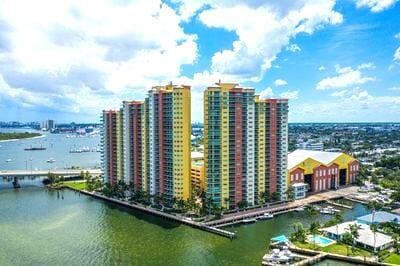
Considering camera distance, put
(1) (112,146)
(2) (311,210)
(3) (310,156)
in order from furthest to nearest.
Result: (1) (112,146), (3) (310,156), (2) (311,210)

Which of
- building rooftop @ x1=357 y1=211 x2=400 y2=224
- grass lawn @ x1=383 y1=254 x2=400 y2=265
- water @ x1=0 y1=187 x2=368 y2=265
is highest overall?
building rooftop @ x1=357 y1=211 x2=400 y2=224

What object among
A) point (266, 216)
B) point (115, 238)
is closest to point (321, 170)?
point (266, 216)

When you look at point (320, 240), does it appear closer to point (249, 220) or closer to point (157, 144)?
point (249, 220)

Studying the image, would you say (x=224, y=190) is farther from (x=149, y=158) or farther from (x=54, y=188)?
(x=54, y=188)

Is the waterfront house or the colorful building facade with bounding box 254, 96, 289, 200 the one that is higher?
the colorful building facade with bounding box 254, 96, 289, 200

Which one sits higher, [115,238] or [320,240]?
[320,240]

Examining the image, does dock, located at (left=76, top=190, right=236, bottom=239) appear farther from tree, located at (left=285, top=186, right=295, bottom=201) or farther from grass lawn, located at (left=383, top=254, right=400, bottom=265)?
tree, located at (left=285, top=186, right=295, bottom=201)

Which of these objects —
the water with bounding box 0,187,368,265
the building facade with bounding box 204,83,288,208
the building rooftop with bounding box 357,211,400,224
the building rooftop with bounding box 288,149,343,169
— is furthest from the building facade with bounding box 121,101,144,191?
the building rooftop with bounding box 357,211,400,224
